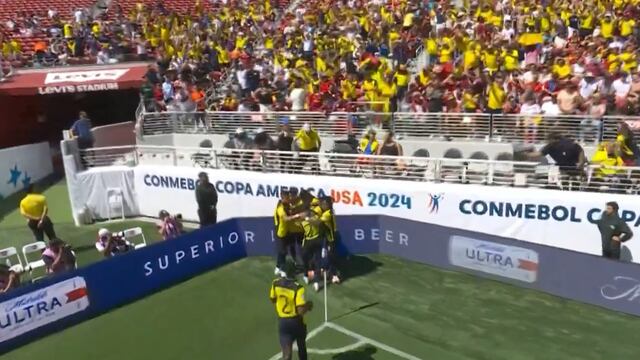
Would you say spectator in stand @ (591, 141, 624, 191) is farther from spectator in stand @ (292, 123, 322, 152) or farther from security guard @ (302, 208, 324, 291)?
spectator in stand @ (292, 123, 322, 152)

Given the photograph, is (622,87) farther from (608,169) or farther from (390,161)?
(390,161)

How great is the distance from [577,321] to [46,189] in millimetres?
17666

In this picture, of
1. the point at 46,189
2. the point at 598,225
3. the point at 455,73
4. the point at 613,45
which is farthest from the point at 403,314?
the point at 46,189

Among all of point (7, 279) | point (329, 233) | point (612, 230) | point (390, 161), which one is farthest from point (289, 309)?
point (390, 161)

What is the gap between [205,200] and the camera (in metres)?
14.5

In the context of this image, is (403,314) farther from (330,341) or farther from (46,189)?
(46,189)

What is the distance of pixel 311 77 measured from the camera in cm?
2070

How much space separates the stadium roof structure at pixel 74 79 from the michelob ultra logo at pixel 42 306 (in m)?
14.2

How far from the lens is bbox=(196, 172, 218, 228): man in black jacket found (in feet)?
47.4

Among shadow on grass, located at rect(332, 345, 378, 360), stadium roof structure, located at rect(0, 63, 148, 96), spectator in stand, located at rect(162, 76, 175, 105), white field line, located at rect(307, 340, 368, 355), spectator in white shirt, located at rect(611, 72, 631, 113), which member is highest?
stadium roof structure, located at rect(0, 63, 148, 96)

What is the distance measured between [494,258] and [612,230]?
2.12 metres

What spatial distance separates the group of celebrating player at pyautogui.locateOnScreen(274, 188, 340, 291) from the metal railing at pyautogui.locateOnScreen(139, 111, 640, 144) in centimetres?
484

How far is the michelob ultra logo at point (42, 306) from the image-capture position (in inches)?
403

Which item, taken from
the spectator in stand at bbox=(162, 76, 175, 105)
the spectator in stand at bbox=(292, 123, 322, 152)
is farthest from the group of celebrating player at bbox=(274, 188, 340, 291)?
the spectator in stand at bbox=(162, 76, 175, 105)
